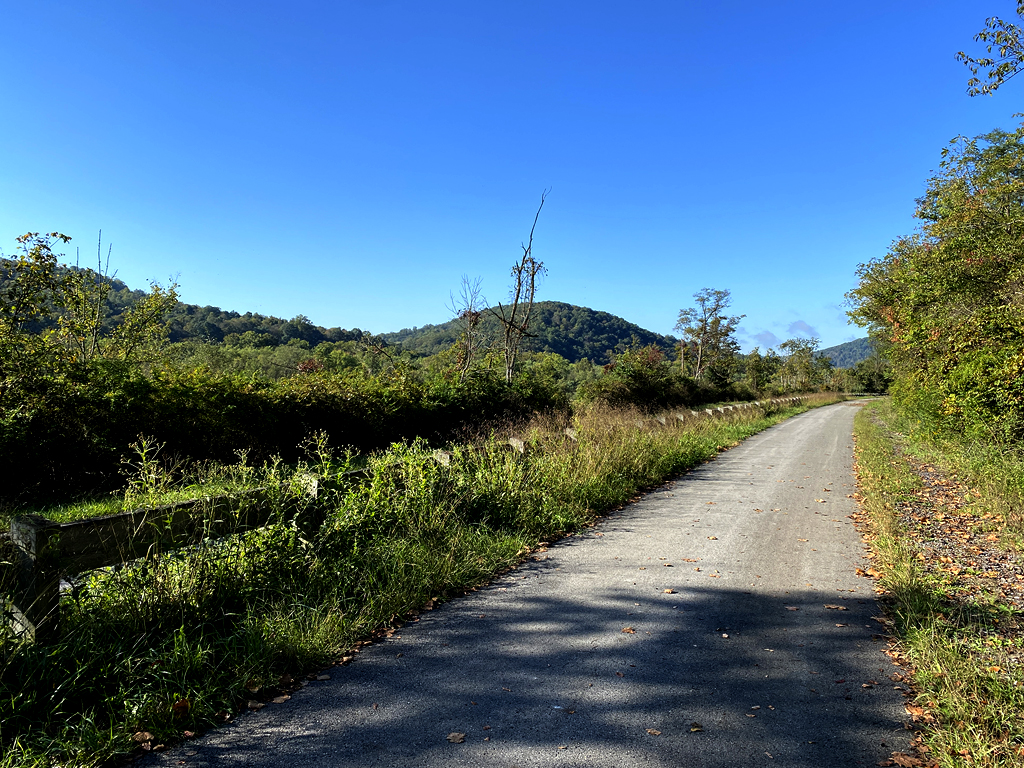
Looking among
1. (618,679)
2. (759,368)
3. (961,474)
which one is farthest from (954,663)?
(759,368)

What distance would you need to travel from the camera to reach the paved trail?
2859 mm

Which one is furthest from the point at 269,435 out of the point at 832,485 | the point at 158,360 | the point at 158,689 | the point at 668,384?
the point at 668,384

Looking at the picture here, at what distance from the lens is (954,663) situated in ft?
11.6

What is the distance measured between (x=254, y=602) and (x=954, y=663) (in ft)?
15.4

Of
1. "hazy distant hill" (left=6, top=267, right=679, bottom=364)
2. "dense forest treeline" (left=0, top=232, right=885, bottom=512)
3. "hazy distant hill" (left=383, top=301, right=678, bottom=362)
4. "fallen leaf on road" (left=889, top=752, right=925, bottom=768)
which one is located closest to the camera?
"fallen leaf on road" (left=889, top=752, right=925, bottom=768)

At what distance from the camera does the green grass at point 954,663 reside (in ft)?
9.30

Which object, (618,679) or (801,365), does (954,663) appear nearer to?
(618,679)

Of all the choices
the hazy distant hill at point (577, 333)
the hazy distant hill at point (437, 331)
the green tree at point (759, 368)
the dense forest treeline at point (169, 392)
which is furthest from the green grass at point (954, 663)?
the hazy distant hill at point (577, 333)

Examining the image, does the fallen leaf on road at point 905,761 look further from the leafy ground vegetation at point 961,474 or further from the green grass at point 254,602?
the green grass at point 254,602

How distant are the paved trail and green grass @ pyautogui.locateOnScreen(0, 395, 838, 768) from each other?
0.97 ft

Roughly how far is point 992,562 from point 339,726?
6416 millimetres

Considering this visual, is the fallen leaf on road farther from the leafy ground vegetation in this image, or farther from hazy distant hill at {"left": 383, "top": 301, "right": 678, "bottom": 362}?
hazy distant hill at {"left": 383, "top": 301, "right": 678, "bottom": 362}

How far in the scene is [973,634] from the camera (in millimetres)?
4059

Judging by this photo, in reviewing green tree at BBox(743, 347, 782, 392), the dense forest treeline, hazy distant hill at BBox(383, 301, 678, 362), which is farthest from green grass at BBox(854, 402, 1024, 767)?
hazy distant hill at BBox(383, 301, 678, 362)
